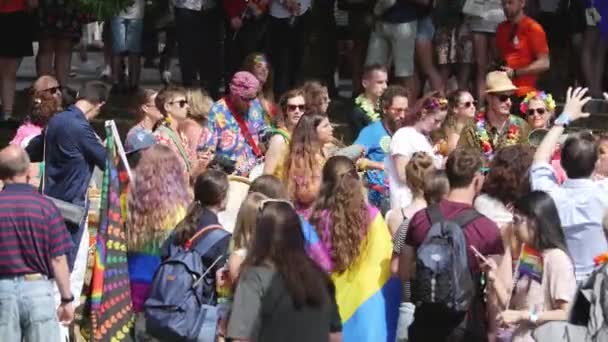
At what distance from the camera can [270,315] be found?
8.06 m

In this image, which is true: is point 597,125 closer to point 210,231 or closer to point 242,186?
point 242,186

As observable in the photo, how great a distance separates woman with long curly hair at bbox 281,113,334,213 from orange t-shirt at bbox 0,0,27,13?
424cm

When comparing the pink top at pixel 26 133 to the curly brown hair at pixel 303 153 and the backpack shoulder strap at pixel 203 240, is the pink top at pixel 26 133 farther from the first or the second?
the backpack shoulder strap at pixel 203 240

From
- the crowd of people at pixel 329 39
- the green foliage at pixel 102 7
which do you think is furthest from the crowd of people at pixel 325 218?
the green foliage at pixel 102 7

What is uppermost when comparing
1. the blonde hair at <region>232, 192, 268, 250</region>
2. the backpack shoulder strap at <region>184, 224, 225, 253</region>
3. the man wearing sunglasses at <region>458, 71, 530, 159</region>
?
the man wearing sunglasses at <region>458, 71, 530, 159</region>

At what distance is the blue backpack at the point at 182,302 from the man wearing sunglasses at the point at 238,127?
3174 millimetres

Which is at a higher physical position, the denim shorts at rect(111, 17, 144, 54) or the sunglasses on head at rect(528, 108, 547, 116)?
the denim shorts at rect(111, 17, 144, 54)

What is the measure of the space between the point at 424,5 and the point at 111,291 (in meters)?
5.12

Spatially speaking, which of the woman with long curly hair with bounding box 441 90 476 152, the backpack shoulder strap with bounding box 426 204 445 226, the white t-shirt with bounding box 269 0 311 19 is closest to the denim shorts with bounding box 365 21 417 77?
the white t-shirt with bounding box 269 0 311 19

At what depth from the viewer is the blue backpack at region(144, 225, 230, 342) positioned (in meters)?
9.15

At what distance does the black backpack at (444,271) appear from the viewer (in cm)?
897

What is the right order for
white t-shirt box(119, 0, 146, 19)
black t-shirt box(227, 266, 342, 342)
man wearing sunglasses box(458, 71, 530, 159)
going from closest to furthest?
black t-shirt box(227, 266, 342, 342)
man wearing sunglasses box(458, 71, 530, 159)
white t-shirt box(119, 0, 146, 19)

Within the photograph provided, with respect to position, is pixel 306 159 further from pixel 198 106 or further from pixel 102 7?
pixel 102 7

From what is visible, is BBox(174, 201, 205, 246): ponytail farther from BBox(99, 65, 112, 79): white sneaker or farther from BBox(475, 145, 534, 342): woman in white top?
BBox(99, 65, 112, 79): white sneaker
